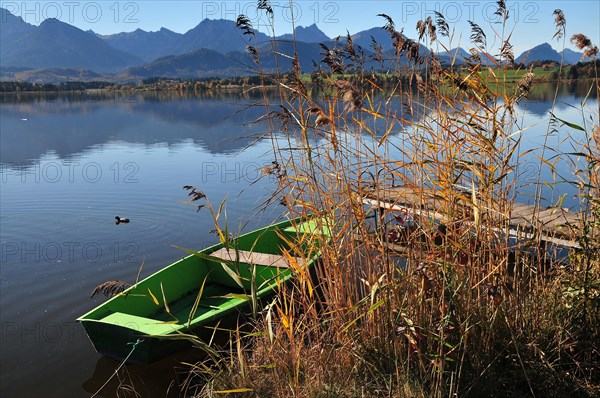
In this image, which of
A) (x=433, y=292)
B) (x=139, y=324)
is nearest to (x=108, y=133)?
(x=139, y=324)

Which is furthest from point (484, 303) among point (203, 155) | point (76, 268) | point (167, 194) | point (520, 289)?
point (203, 155)

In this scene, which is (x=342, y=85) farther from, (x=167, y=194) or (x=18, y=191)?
(x=18, y=191)

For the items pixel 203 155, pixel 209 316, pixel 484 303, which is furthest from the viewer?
pixel 203 155

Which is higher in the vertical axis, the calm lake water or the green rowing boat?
the green rowing boat

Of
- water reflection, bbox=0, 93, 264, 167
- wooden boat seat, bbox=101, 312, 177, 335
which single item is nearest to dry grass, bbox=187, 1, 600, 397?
wooden boat seat, bbox=101, 312, 177, 335

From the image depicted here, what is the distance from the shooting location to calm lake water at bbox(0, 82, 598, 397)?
614cm

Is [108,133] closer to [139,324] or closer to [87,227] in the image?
[87,227]

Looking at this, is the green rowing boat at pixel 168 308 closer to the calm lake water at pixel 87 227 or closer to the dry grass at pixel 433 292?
the calm lake water at pixel 87 227

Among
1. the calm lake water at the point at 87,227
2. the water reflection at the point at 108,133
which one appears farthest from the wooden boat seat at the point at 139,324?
the water reflection at the point at 108,133

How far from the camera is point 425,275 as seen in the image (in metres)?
3.25

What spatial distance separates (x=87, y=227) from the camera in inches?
465

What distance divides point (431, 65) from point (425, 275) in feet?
5.15

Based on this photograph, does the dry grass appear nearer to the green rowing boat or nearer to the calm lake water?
the calm lake water

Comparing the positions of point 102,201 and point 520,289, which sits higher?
point 520,289
